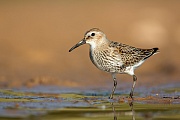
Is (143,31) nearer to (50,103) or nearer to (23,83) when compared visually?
(23,83)

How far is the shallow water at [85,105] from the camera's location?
1055cm

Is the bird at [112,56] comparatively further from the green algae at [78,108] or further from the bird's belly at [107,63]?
the green algae at [78,108]

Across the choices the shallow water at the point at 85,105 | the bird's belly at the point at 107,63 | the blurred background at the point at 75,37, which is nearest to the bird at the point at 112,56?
the bird's belly at the point at 107,63

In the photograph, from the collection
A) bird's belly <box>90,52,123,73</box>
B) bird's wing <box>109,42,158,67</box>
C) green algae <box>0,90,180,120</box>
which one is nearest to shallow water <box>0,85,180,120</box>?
green algae <box>0,90,180,120</box>

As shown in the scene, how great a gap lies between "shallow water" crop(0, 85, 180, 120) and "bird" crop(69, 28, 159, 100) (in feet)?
2.10

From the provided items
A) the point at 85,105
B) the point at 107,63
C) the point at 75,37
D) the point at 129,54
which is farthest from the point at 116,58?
the point at 75,37

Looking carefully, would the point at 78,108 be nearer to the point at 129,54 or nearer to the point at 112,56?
the point at 112,56

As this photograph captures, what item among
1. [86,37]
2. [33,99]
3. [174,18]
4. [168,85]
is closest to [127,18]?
[174,18]

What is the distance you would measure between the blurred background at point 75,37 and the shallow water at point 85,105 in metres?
2.00

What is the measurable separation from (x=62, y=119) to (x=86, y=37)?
4211 millimetres

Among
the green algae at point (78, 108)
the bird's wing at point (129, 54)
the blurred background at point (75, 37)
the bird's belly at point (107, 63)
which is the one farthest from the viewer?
the blurred background at point (75, 37)

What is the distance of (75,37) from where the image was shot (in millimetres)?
22297

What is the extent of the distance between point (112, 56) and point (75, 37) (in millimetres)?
8748

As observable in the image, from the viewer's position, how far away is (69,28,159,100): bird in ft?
44.5
